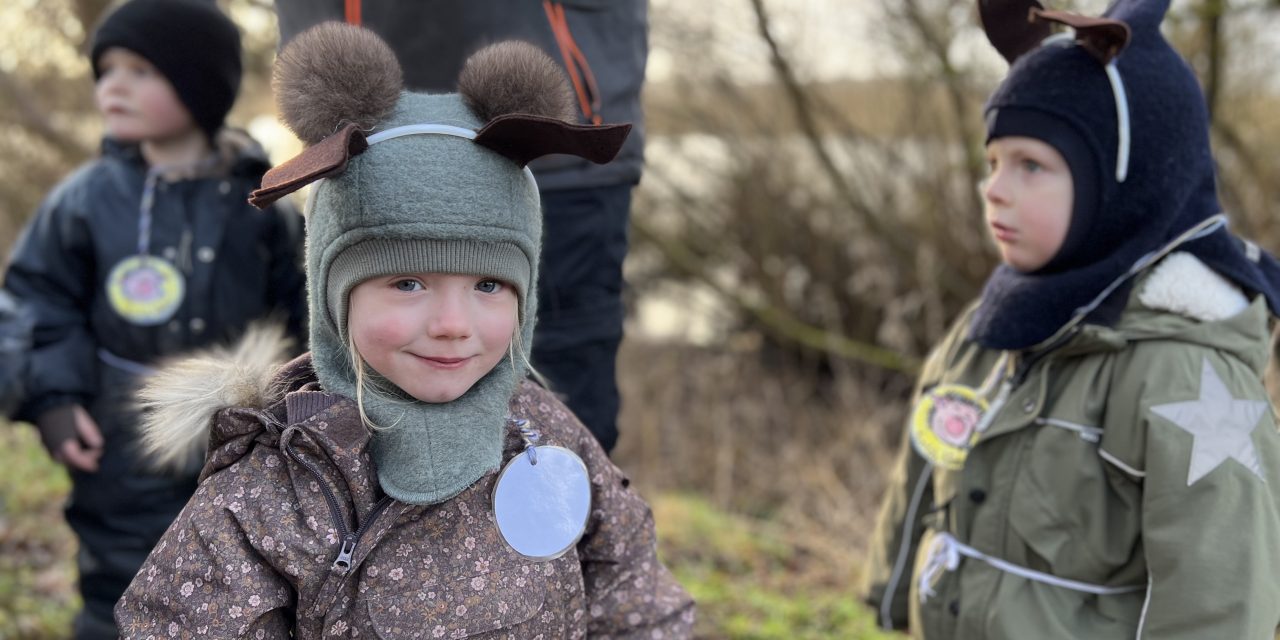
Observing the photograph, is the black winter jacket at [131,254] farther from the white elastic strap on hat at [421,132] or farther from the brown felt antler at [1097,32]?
the brown felt antler at [1097,32]

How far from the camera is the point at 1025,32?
2418mm

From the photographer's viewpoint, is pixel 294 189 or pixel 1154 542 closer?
pixel 294 189

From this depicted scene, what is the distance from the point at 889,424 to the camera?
6168 millimetres

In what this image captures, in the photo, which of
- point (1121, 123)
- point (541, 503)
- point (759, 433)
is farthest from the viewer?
point (759, 433)

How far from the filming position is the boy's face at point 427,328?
1.62m

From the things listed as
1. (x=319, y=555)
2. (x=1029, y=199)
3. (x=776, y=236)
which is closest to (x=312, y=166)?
(x=319, y=555)

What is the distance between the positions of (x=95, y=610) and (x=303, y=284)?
3.25ft

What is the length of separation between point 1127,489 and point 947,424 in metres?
0.42

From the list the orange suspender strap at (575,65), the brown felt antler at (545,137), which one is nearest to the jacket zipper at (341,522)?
the brown felt antler at (545,137)

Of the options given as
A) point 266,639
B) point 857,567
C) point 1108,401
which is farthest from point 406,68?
point 857,567

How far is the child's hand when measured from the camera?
2824 mm

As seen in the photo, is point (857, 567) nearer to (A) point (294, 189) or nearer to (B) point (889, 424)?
(B) point (889, 424)

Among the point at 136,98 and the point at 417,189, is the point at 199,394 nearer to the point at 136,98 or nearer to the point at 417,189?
the point at 417,189

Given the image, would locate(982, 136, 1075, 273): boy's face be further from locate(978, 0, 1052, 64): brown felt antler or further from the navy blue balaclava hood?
locate(978, 0, 1052, 64): brown felt antler
